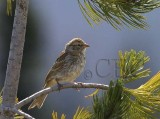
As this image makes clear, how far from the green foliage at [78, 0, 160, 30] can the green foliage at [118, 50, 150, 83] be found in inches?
2.9

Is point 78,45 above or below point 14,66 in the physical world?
above

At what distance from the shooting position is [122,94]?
1.55m

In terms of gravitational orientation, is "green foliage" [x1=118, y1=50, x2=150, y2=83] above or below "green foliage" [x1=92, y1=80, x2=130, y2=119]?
above

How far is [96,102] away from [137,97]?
0.17 metres

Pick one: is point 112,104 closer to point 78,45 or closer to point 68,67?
point 68,67

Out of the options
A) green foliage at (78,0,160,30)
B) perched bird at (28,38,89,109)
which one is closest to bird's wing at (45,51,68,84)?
perched bird at (28,38,89,109)

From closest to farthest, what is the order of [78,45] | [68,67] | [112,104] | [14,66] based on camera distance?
[112,104] < [14,66] < [68,67] < [78,45]

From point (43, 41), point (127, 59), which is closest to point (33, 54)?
point (43, 41)

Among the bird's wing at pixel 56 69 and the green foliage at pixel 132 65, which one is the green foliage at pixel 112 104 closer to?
the green foliage at pixel 132 65

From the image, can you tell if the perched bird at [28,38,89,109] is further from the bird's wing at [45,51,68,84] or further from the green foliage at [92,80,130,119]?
the green foliage at [92,80,130,119]

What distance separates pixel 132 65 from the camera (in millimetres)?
1685

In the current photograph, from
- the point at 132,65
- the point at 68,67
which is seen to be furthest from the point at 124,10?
the point at 68,67

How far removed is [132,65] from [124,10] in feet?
0.48

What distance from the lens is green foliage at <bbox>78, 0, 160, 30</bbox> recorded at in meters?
1.62
